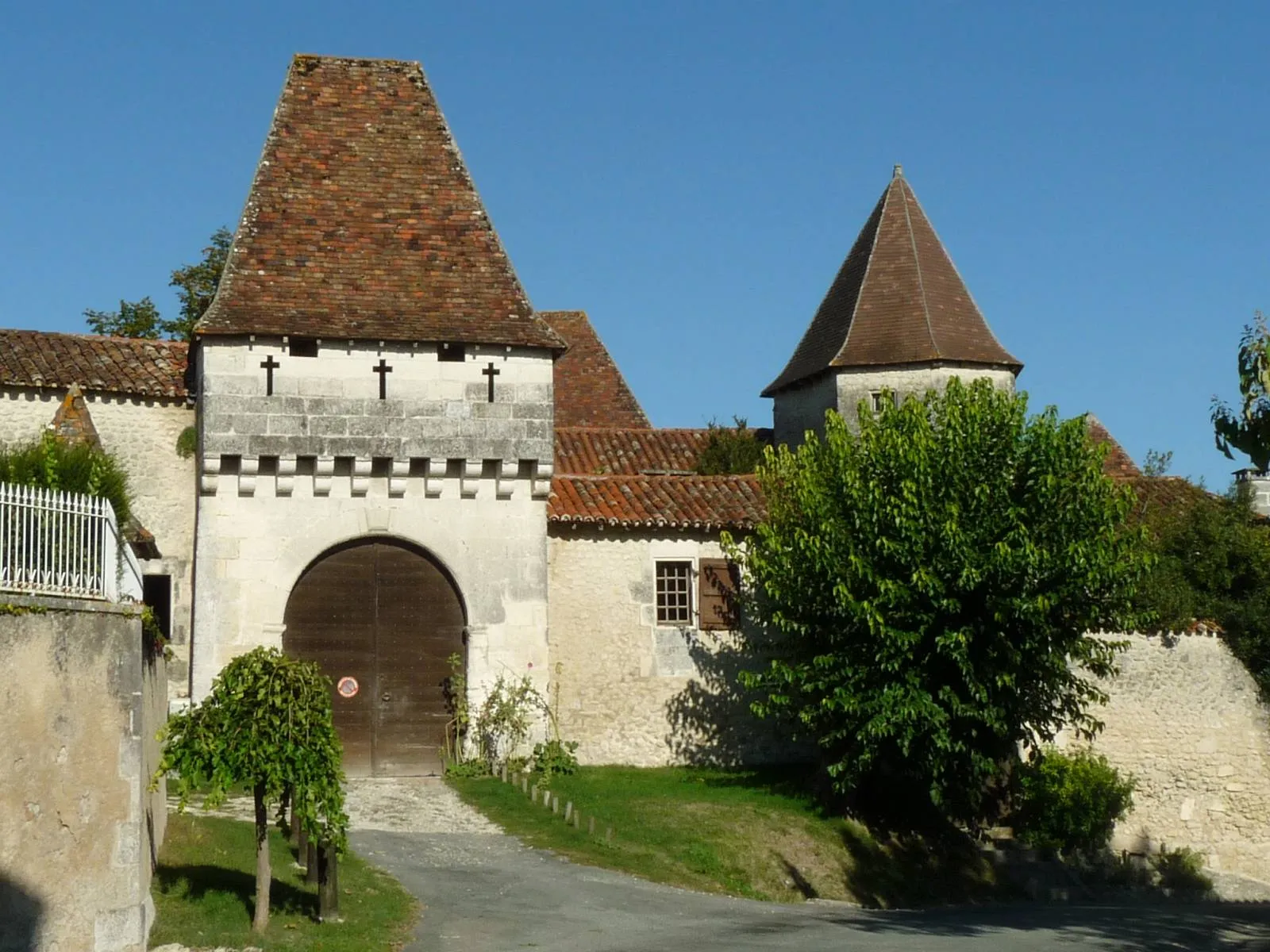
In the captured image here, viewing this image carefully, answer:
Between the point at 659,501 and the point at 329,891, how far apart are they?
464 inches

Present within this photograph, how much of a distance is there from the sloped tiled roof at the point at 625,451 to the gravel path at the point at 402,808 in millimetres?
8002

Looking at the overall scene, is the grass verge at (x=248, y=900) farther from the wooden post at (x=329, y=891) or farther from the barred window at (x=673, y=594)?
the barred window at (x=673, y=594)

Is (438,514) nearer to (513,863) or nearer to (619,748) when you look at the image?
(619,748)

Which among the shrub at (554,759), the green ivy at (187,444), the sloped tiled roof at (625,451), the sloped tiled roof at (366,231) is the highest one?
the sloped tiled roof at (366,231)

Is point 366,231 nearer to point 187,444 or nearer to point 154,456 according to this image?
point 187,444

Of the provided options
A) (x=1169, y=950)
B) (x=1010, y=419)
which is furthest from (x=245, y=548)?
(x=1169, y=950)

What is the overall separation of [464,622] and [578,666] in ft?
6.53

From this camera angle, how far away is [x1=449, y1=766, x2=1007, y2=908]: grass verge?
19.2 metres

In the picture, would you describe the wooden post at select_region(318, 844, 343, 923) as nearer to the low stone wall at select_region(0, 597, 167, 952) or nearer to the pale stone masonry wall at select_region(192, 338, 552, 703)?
the low stone wall at select_region(0, 597, 167, 952)

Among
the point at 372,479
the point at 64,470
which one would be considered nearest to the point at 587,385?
the point at 372,479

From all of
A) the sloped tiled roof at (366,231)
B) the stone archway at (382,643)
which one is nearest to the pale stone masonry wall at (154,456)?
the stone archway at (382,643)

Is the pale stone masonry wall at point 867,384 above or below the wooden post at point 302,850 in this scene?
above

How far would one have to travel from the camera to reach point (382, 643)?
23.0m

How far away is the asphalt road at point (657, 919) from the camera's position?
14.3 metres
